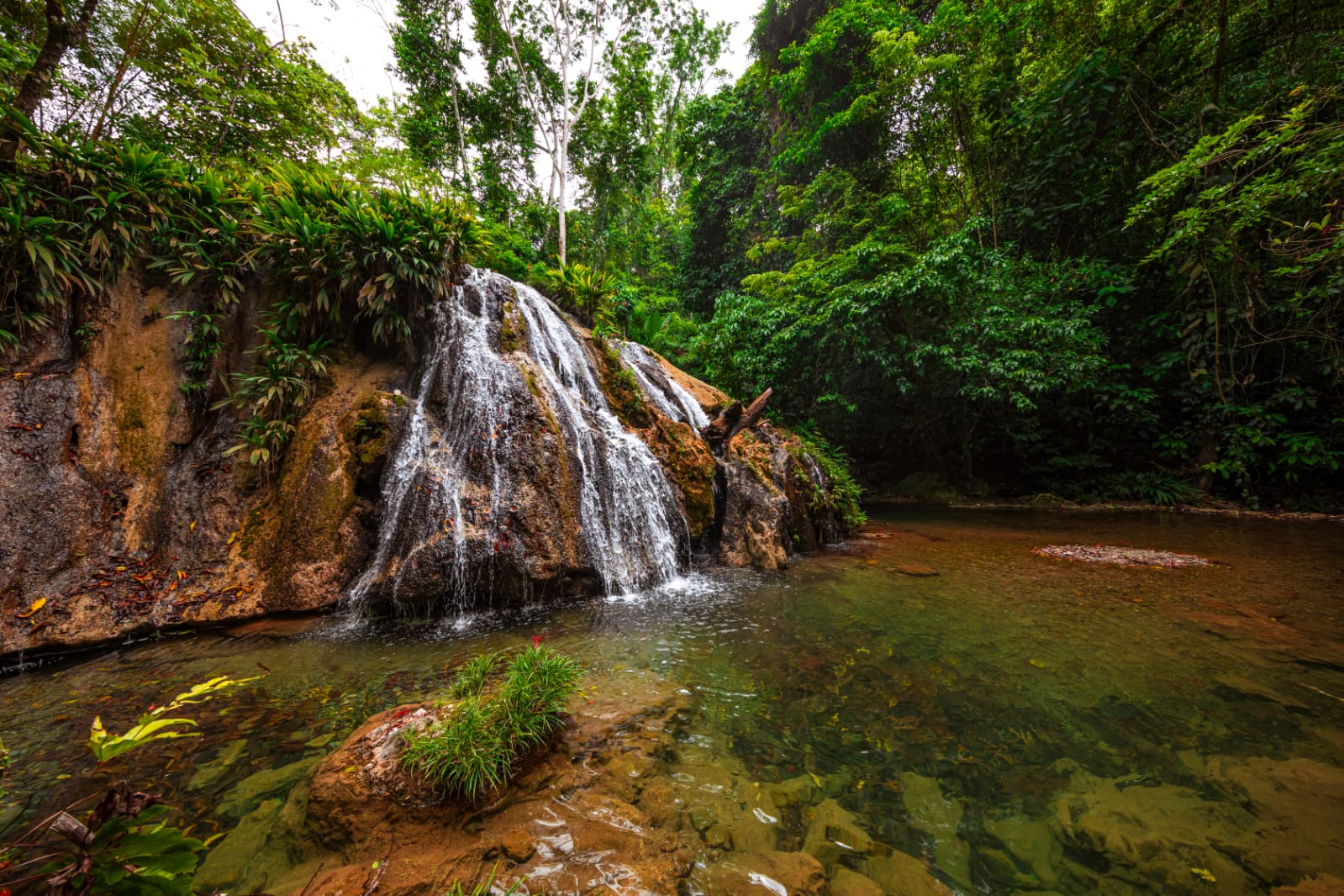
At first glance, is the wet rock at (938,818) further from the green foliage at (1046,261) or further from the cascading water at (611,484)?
the green foliage at (1046,261)

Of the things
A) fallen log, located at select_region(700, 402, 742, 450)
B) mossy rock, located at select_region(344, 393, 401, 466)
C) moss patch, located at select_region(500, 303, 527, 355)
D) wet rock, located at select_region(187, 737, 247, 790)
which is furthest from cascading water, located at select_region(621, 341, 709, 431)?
wet rock, located at select_region(187, 737, 247, 790)

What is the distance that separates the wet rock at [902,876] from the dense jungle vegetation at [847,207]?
675cm

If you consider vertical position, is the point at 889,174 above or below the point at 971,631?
above

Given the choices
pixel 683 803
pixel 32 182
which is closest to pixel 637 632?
pixel 683 803

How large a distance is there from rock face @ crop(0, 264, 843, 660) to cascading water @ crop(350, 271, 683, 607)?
0.02 m

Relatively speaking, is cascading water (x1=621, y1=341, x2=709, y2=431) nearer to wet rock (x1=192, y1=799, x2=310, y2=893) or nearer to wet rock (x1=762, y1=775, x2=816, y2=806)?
wet rock (x1=762, y1=775, x2=816, y2=806)

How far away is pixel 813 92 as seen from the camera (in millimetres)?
13766

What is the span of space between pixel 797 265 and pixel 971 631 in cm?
1079

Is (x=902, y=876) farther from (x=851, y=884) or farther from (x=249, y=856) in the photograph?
(x=249, y=856)

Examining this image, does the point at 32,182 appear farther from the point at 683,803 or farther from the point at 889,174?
the point at 889,174

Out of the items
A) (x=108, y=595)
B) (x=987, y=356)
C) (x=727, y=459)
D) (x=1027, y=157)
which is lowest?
(x=108, y=595)

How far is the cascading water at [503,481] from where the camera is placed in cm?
472

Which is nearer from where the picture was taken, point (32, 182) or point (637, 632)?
point (637, 632)

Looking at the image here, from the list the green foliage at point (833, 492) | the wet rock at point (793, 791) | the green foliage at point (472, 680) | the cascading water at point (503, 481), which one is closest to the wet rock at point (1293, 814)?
the wet rock at point (793, 791)
